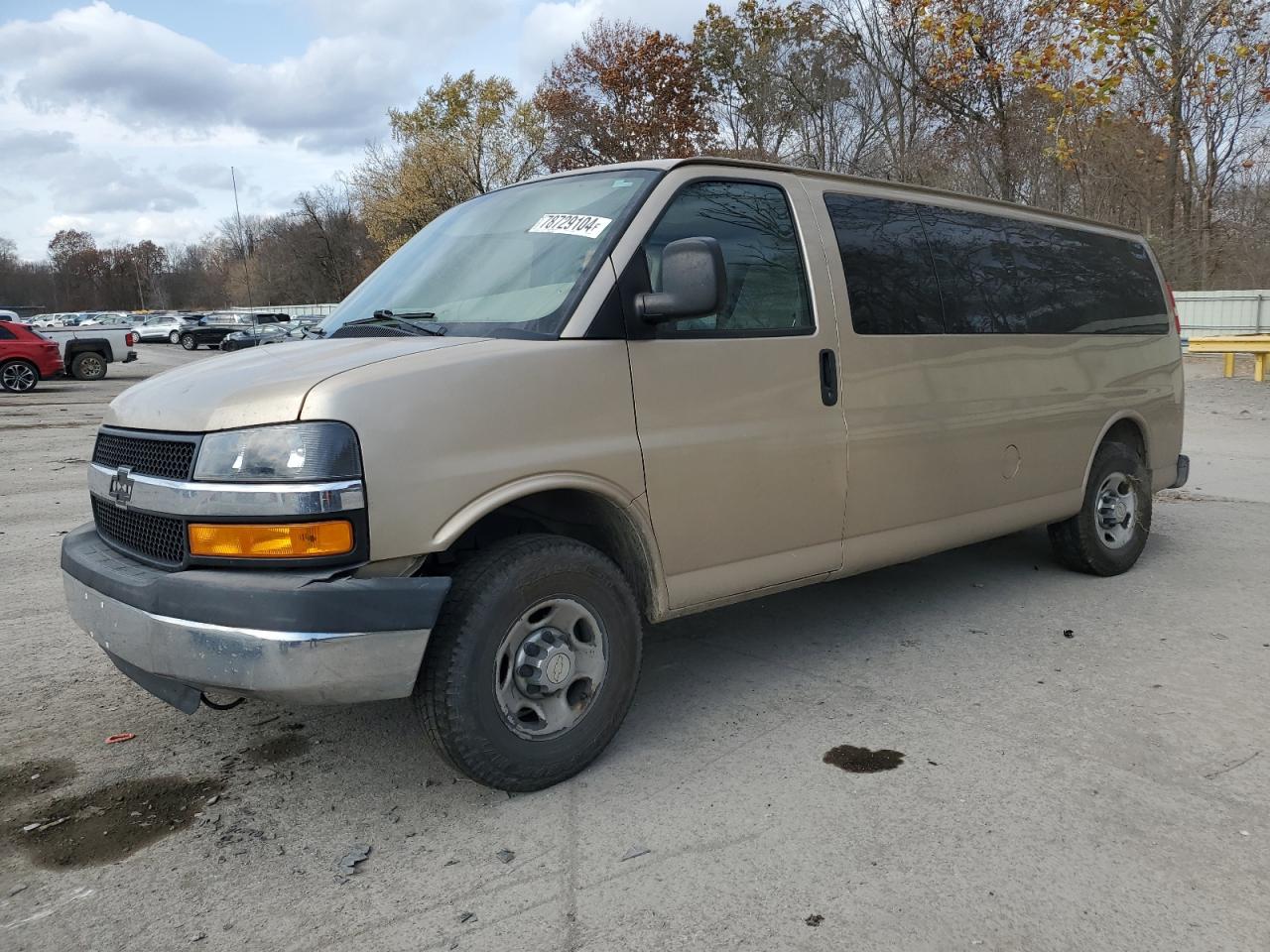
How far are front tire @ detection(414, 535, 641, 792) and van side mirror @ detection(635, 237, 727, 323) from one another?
871 mm

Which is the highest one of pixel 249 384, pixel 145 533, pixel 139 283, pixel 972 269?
pixel 139 283

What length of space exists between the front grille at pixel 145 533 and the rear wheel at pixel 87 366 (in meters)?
25.8

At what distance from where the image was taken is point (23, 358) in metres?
22.4

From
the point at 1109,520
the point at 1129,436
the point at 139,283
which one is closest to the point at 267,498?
the point at 1109,520

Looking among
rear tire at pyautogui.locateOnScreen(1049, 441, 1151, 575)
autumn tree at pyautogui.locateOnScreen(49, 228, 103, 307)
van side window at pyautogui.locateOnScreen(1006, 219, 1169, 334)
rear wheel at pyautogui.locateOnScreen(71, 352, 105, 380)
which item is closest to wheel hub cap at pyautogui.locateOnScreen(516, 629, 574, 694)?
van side window at pyautogui.locateOnScreen(1006, 219, 1169, 334)

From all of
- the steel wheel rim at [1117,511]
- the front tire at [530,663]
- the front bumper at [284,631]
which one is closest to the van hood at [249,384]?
the front bumper at [284,631]

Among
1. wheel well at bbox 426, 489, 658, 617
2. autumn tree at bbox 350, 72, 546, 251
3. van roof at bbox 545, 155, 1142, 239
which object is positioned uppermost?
autumn tree at bbox 350, 72, 546, 251

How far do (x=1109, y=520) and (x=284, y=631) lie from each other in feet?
16.1

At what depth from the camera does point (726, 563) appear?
12.3ft

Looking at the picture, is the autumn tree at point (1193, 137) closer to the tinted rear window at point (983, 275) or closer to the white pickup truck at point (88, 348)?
the tinted rear window at point (983, 275)

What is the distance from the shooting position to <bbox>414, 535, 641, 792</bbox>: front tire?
300 centimetres

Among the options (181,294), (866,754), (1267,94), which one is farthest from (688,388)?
(181,294)

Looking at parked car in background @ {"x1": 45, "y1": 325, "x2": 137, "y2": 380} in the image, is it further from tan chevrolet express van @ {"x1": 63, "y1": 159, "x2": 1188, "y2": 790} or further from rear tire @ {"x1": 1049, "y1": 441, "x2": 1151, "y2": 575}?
rear tire @ {"x1": 1049, "y1": 441, "x2": 1151, "y2": 575}

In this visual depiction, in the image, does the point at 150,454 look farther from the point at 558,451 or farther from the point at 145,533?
the point at 558,451
